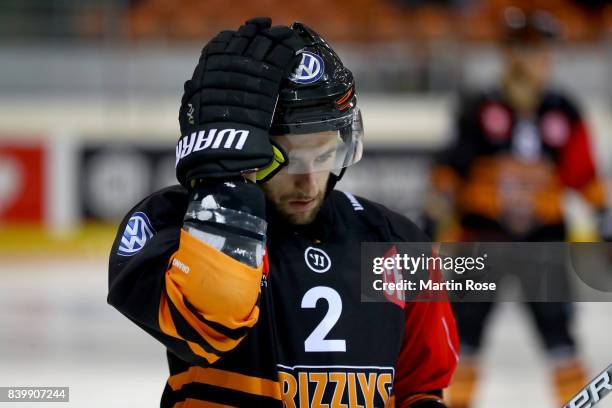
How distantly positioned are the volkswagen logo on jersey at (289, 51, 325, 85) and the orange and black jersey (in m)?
0.21

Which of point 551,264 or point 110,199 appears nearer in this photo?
point 551,264

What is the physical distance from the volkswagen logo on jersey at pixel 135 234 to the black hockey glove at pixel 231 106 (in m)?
0.11

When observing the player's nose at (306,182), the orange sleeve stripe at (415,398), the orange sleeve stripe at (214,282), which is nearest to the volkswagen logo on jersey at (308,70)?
the player's nose at (306,182)

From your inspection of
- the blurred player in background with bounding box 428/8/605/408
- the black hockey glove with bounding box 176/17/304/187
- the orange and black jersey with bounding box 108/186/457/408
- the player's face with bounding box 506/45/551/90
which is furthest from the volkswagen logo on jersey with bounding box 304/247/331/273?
the player's face with bounding box 506/45/551/90

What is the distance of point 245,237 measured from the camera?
3.50 ft

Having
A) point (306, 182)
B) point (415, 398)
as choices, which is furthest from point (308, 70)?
point (415, 398)

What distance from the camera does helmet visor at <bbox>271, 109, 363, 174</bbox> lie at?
1.18m

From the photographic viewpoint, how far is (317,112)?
1187 mm

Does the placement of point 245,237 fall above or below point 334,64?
below

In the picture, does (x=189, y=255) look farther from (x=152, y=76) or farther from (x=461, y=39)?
(x=461, y=39)

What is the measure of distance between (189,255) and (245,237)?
6 centimetres

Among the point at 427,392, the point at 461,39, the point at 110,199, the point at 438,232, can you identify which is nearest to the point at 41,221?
the point at 110,199

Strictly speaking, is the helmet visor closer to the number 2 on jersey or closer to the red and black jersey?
the number 2 on jersey

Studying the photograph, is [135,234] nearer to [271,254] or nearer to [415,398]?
[271,254]
